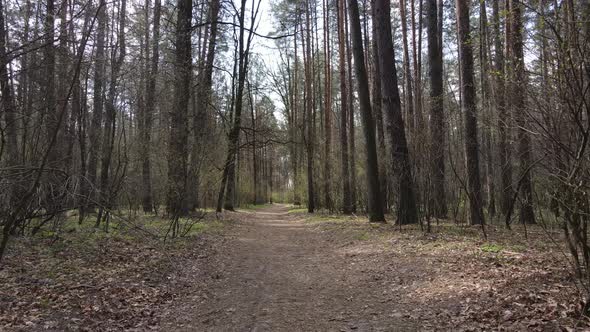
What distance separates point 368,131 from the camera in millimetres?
12617

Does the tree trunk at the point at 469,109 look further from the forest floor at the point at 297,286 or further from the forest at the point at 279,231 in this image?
the forest floor at the point at 297,286

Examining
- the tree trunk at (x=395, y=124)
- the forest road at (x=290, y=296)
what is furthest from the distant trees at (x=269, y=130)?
the forest road at (x=290, y=296)

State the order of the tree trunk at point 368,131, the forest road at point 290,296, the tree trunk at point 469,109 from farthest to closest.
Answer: the tree trunk at point 368,131 < the tree trunk at point 469,109 < the forest road at point 290,296

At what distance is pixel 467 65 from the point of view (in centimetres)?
1077

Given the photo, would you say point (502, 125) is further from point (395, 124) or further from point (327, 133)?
point (327, 133)

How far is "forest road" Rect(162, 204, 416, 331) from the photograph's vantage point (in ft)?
14.6

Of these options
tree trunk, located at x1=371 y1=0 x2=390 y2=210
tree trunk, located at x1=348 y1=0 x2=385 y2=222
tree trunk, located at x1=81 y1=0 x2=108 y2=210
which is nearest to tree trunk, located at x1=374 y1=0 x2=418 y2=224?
tree trunk, located at x1=348 y1=0 x2=385 y2=222

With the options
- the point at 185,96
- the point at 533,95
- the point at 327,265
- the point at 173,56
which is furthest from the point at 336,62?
the point at 533,95

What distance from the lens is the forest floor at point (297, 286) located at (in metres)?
4.19

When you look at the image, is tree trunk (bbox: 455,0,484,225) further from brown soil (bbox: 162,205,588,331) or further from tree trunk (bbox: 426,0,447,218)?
brown soil (bbox: 162,205,588,331)

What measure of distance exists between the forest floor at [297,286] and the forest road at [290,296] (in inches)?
0.7

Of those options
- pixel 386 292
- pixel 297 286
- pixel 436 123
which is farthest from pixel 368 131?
pixel 386 292

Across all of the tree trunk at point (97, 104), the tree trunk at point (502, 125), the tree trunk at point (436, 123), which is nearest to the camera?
the tree trunk at point (502, 125)

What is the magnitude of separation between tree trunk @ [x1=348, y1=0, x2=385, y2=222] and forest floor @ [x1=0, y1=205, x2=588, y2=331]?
3589 mm
